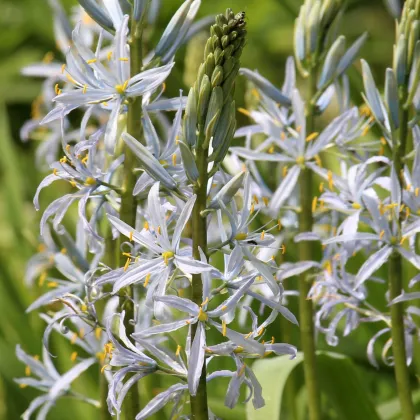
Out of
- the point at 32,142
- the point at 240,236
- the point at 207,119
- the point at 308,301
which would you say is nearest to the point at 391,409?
the point at 308,301

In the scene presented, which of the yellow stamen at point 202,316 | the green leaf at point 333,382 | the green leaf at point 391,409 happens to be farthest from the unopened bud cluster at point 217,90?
the green leaf at point 391,409

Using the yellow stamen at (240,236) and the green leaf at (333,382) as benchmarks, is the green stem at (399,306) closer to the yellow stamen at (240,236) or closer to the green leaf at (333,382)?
the green leaf at (333,382)

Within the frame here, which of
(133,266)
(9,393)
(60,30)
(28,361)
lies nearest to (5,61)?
(60,30)

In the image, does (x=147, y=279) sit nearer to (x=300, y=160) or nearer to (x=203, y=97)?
(x=203, y=97)

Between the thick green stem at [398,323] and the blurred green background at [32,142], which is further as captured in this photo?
the blurred green background at [32,142]

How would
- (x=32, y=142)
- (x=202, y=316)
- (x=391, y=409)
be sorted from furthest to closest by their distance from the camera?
(x=32, y=142) < (x=391, y=409) < (x=202, y=316)

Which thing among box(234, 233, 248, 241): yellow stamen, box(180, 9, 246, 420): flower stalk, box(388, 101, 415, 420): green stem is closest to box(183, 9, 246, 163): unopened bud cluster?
box(180, 9, 246, 420): flower stalk
